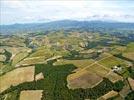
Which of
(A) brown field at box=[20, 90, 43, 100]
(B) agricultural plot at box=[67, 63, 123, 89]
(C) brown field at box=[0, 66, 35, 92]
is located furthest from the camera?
(C) brown field at box=[0, 66, 35, 92]

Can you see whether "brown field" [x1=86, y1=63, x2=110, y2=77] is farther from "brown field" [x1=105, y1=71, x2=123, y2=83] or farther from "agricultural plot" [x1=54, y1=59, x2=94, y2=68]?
"agricultural plot" [x1=54, y1=59, x2=94, y2=68]

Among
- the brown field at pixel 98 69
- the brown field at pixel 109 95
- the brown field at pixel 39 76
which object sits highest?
the brown field at pixel 98 69

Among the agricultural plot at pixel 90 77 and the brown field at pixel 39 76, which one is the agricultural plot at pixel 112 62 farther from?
the brown field at pixel 39 76

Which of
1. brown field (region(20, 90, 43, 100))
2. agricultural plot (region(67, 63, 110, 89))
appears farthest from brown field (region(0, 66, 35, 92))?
agricultural plot (region(67, 63, 110, 89))

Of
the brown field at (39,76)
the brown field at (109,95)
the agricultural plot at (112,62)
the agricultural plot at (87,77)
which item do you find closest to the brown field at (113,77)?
the agricultural plot at (87,77)

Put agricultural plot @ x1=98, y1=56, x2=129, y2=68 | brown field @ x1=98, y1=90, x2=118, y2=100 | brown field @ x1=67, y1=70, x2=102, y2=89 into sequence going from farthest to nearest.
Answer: agricultural plot @ x1=98, y1=56, x2=129, y2=68 → brown field @ x1=67, y1=70, x2=102, y2=89 → brown field @ x1=98, y1=90, x2=118, y2=100

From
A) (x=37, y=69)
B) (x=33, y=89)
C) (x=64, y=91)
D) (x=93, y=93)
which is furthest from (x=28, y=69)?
(x=93, y=93)
